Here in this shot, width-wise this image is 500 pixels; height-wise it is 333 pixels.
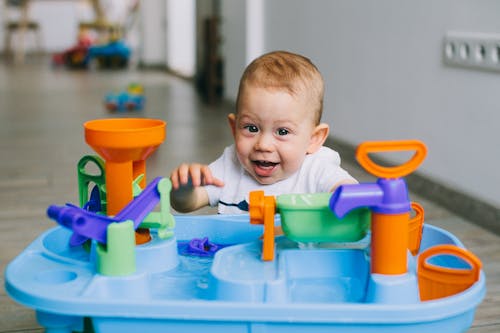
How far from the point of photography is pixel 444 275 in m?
0.76

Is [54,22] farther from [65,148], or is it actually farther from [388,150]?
[388,150]

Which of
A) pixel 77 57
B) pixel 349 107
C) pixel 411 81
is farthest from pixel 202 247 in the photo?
pixel 77 57

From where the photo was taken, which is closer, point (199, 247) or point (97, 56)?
point (199, 247)

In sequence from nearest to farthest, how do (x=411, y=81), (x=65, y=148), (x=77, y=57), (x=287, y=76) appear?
1. (x=287, y=76)
2. (x=411, y=81)
3. (x=65, y=148)
4. (x=77, y=57)

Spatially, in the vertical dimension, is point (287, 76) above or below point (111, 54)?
above

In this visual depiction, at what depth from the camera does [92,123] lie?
0.87 m

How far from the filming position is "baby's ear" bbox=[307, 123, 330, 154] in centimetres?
97

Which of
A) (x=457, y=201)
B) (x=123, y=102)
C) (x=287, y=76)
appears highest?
(x=287, y=76)

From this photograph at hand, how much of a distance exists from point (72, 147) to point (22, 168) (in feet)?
1.04

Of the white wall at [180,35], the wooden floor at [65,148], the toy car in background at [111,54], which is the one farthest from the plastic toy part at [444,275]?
the toy car in background at [111,54]

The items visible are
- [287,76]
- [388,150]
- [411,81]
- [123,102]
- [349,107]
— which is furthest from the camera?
[123,102]

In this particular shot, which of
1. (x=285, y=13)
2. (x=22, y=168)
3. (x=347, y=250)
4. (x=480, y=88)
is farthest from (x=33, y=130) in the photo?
(x=347, y=250)

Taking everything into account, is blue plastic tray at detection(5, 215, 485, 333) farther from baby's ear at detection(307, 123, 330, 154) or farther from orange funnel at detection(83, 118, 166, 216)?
baby's ear at detection(307, 123, 330, 154)

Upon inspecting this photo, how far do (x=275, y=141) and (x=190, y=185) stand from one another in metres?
0.14
